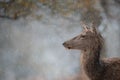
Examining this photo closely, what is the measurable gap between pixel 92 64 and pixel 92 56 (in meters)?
0.10

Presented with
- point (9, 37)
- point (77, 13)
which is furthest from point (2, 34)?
point (77, 13)

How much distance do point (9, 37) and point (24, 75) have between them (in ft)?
3.75

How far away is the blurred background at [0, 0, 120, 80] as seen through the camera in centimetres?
1156

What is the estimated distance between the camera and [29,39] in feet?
42.4

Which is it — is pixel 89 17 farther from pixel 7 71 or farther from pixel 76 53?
pixel 7 71

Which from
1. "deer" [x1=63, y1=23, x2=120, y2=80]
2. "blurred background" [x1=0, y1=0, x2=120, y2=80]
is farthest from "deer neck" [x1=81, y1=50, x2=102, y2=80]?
"blurred background" [x1=0, y1=0, x2=120, y2=80]

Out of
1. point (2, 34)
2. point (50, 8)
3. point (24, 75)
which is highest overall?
point (50, 8)

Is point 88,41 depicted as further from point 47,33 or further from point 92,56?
point 47,33

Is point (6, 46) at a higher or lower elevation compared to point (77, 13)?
lower

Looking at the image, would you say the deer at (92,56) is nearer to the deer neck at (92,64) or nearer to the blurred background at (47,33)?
the deer neck at (92,64)

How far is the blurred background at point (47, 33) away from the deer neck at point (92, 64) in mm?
5521

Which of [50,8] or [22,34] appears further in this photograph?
[22,34]

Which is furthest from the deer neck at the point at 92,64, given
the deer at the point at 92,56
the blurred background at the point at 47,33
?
the blurred background at the point at 47,33

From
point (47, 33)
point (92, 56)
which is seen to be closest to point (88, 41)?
point (92, 56)
